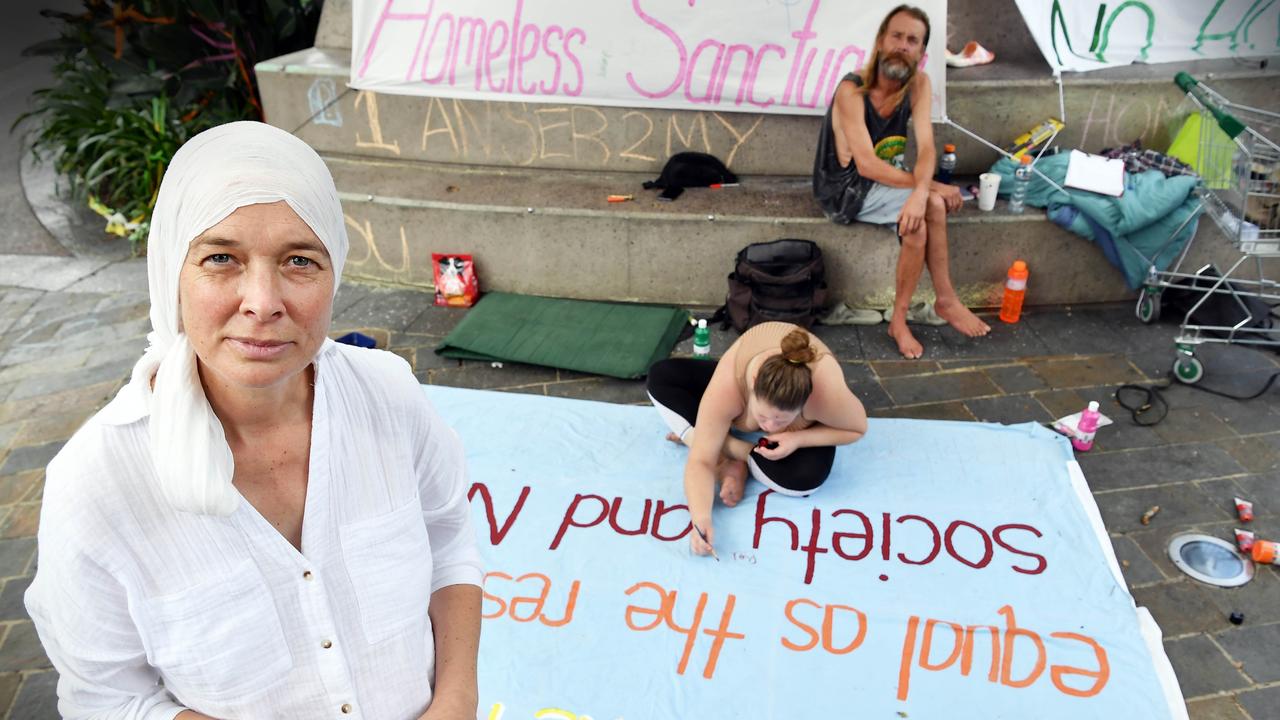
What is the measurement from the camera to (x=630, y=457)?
13.1ft

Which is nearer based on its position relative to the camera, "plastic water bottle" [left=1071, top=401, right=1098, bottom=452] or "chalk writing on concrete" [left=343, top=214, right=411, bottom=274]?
"plastic water bottle" [left=1071, top=401, right=1098, bottom=452]

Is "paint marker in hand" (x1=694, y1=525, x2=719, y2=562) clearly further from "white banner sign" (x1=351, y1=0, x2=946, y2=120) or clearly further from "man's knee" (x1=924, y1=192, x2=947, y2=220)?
"white banner sign" (x1=351, y1=0, x2=946, y2=120)

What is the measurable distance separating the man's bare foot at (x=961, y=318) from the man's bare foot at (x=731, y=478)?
6.24ft

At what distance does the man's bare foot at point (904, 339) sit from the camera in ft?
15.7

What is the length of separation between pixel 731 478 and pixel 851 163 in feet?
6.97

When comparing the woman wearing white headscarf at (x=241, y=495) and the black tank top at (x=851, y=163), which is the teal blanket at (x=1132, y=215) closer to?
the black tank top at (x=851, y=163)

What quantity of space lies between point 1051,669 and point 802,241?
2691 millimetres

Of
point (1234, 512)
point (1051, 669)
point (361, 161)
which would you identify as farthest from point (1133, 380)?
point (361, 161)

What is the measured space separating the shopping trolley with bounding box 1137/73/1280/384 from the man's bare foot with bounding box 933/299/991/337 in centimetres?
91

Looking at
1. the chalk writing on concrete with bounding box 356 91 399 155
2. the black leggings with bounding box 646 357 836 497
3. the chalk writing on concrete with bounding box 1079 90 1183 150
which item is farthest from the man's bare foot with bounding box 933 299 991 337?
the chalk writing on concrete with bounding box 356 91 399 155

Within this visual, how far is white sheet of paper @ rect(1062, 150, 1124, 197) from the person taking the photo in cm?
482

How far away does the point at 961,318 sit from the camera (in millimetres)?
4961

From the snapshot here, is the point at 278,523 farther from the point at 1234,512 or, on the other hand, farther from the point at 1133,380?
the point at 1133,380

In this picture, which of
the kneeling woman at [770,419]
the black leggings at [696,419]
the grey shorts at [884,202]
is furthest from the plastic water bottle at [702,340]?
the grey shorts at [884,202]
